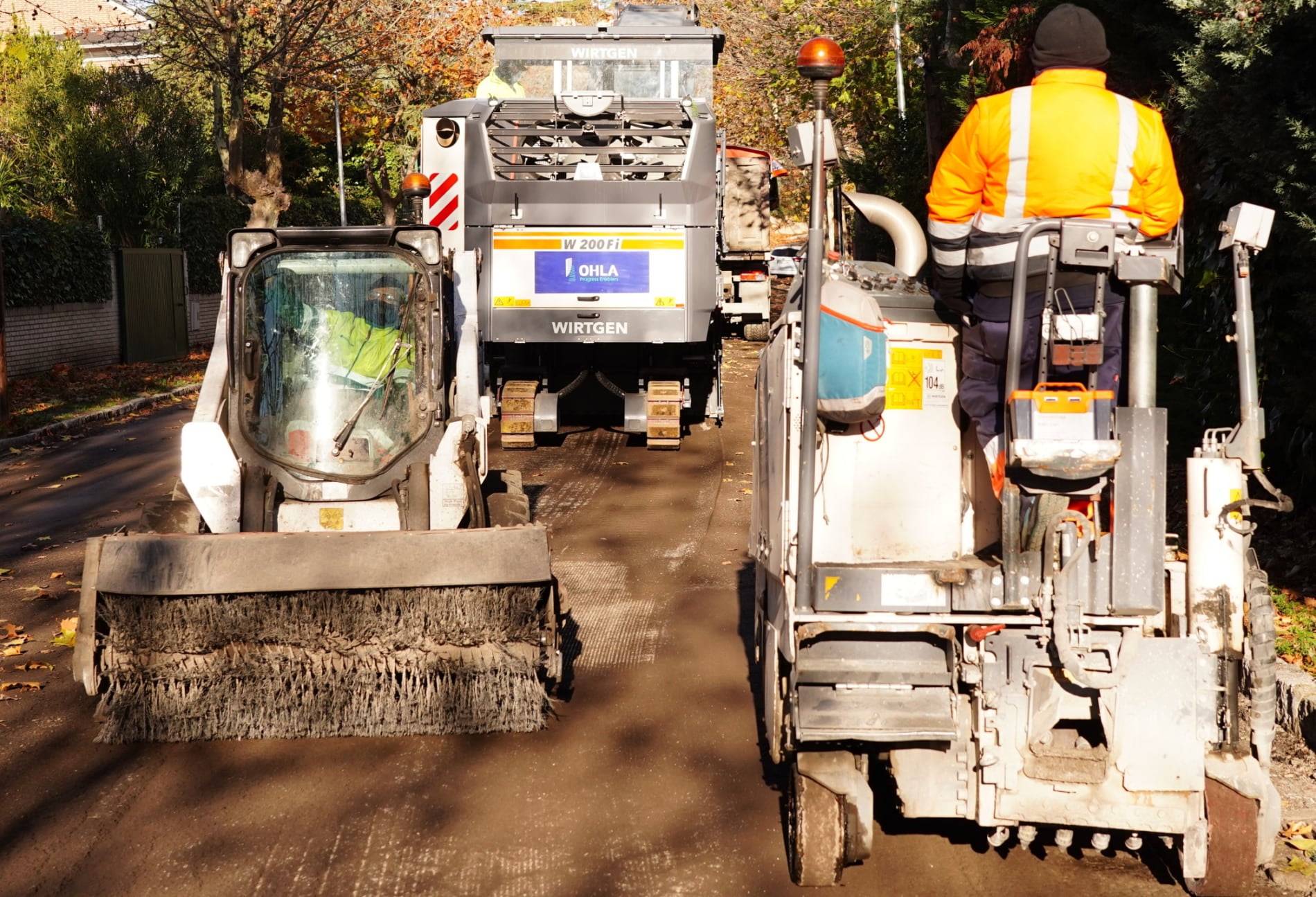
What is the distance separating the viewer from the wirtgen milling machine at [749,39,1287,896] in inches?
163

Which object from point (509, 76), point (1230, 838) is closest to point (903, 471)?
point (1230, 838)

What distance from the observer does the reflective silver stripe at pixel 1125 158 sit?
13.7 ft

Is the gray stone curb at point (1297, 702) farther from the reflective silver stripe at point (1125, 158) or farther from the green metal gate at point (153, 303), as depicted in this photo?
the green metal gate at point (153, 303)

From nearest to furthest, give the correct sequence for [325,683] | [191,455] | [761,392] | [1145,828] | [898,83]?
[1145,828] < [761,392] < [325,683] < [191,455] < [898,83]

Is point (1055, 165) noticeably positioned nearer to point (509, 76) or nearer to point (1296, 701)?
point (1296, 701)

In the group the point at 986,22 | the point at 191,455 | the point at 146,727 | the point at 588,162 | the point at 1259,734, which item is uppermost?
the point at 986,22

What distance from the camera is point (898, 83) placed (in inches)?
922

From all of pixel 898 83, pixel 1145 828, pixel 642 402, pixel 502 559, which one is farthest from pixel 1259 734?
pixel 898 83

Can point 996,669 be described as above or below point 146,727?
above

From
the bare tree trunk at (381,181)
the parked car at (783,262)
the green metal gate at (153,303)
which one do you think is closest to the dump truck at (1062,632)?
the green metal gate at (153,303)

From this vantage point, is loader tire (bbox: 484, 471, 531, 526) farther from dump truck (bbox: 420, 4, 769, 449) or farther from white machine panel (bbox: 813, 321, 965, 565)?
dump truck (bbox: 420, 4, 769, 449)

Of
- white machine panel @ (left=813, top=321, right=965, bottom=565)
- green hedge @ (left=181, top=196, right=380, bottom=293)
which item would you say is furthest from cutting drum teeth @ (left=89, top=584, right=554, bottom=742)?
green hedge @ (left=181, top=196, right=380, bottom=293)

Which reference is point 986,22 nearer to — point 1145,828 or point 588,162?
point 588,162

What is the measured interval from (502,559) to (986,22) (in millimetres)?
8421
